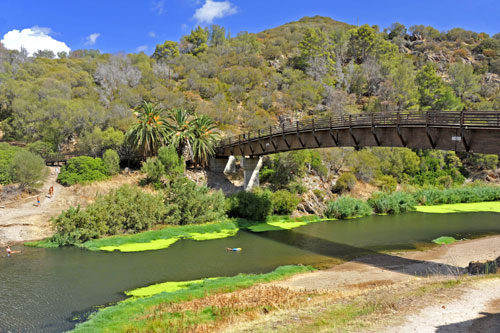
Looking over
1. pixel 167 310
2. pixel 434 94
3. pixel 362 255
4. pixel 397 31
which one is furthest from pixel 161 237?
pixel 397 31

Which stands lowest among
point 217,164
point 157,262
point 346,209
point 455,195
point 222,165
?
point 157,262

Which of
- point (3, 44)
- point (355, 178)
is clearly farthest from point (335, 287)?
point (3, 44)

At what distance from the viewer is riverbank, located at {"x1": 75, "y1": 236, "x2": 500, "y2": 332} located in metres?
14.4

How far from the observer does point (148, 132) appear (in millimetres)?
49250

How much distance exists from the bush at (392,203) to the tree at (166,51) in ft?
291

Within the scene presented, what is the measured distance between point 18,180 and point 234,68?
6719 cm

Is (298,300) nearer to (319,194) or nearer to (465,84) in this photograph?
(319,194)

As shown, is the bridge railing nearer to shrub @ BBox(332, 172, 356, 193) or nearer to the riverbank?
the riverbank

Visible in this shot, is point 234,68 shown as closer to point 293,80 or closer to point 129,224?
point 293,80

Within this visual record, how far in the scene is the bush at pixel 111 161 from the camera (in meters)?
49.1

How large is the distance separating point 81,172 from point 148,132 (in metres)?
9.87

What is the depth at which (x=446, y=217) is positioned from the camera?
149 feet

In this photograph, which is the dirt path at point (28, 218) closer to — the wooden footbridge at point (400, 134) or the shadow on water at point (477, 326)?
the wooden footbridge at point (400, 134)

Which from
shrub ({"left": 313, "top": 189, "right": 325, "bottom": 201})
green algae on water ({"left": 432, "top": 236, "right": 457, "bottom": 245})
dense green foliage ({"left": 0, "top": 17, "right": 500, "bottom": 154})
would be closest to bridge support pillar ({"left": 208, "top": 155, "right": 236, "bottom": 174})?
dense green foliage ({"left": 0, "top": 17, "right": 500, "bottom": 154})
